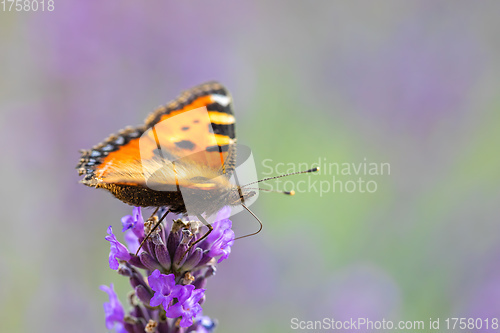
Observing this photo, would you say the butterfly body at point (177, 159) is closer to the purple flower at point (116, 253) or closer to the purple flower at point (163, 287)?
the purple flower at point (116, 253)

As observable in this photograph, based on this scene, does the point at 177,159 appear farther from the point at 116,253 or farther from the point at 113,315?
the point at 113,315

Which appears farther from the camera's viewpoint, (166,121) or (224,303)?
(224,303)

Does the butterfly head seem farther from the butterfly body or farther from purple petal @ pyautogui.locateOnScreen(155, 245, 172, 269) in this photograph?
purple petal @ pyautogui.locateOnScreen(155, 245, 172, 269)

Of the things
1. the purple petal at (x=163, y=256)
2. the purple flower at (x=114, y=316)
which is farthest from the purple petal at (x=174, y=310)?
the purple flower at (x=114, y=316)

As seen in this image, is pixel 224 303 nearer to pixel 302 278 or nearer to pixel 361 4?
pixel 302 278

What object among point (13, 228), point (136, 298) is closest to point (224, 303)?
point (13, 228)

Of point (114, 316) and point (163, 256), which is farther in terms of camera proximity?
point (114, 316)

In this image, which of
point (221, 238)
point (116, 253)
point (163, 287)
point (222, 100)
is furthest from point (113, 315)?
point (222, 100)

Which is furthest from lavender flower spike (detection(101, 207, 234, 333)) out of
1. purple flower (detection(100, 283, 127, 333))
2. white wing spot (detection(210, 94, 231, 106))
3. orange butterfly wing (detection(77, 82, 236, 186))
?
white wing spot (detection(210, 94, 231, 106))
